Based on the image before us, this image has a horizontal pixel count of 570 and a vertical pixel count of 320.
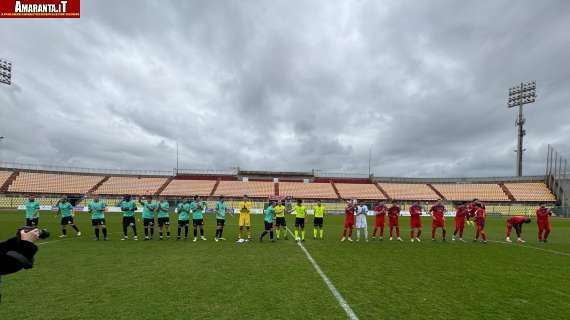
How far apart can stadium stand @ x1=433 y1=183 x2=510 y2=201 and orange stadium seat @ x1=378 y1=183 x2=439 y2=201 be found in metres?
2.54

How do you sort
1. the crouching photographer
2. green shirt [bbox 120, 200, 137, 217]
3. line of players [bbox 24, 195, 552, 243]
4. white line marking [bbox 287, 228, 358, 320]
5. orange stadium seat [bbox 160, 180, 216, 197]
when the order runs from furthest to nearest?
orange stadium seat [bbox 160, 180, 216, 197] < line of players [bbox 24, 195, 552, 243] < green shirt [bbox 120, 200, 137, 217] < white line marking [bbox 287, 228, 358, 320] < the crouching photographer

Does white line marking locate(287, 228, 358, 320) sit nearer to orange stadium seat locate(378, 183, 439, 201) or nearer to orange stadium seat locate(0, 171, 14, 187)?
orange stadium seat locate(378, 183, 439, 201)

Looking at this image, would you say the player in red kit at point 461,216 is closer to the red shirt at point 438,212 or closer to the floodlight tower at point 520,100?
the red shirt at point 438,212

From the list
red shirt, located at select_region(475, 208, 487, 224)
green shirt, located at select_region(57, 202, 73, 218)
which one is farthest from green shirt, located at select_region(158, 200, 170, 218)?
red shirt, located at select_region(475, 208, 487, 224)

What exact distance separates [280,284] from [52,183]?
61.5 meters

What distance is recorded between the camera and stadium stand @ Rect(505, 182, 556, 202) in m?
52.9

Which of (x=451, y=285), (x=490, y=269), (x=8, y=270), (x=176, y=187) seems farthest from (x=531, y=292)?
(x=176, y=187)

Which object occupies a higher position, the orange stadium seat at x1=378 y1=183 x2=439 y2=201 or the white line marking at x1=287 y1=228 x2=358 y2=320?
the white line marking at x1=287 y1=228 x2=358 y2=320

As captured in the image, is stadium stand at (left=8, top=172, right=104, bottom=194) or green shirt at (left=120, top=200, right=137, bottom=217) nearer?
green shirt at (left=120, top=200, right=137, bottom=217)

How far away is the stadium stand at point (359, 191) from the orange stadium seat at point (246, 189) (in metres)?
13.9

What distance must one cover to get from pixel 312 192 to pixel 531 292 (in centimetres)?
5232

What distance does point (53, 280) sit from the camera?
293 inches

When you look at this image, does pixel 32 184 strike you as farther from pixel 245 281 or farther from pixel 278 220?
pixel 245 281

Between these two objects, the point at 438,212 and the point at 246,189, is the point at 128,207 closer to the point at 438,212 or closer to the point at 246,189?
the point at 438,212
